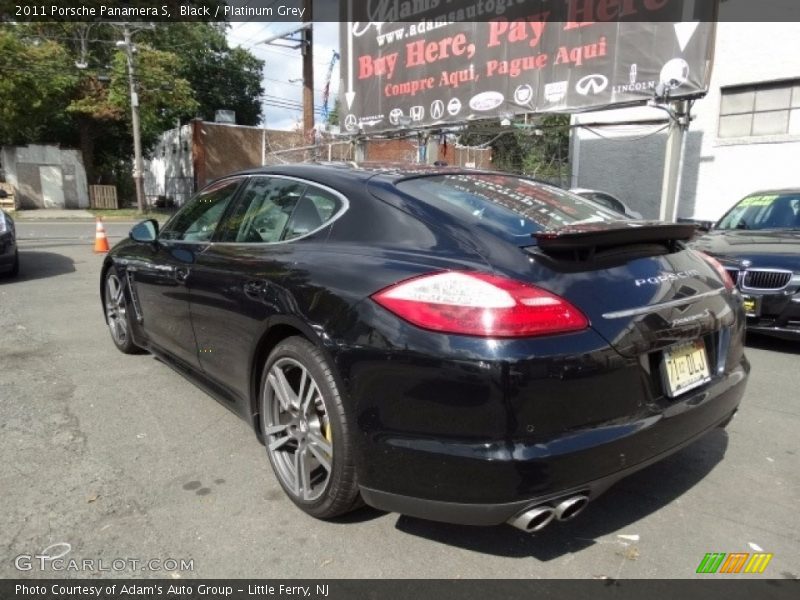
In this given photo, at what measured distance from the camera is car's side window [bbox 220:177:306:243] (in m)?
3.10

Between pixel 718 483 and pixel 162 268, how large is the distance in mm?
3478

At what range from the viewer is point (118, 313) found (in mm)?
5086

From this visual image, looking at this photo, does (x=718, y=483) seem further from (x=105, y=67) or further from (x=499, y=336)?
(x=105, y=67)

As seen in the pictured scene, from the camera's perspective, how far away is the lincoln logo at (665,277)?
7.76ft

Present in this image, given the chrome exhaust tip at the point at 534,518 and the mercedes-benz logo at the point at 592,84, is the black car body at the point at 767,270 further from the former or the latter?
the mercedes-benz logo at the point at 592,84

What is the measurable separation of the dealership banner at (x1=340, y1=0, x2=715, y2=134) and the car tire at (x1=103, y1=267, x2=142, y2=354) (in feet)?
29.1

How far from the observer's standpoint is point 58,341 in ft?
18.2

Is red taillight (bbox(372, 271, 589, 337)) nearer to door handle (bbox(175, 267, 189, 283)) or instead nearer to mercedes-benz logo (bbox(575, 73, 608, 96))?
door handle (bbox(175, 267, 189, 283))

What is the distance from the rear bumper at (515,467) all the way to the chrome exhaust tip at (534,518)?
0.03 metres

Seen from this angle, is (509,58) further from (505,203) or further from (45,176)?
(45,176)

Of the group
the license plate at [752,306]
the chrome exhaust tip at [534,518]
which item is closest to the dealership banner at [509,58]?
the license plate at [752,306]

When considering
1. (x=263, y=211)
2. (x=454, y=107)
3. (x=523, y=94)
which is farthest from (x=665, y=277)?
(x=454, y=107)

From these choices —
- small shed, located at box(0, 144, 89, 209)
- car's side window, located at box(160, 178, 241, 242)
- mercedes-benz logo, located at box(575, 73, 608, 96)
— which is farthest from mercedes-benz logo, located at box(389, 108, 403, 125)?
small shed, located at box(0, 144, 89, 209)
